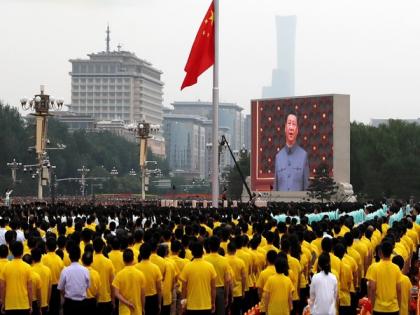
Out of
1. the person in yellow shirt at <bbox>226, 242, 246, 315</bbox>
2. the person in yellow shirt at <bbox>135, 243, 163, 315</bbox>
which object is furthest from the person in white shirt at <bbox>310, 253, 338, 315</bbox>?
the person in yellow shirt at <bbox>226, 242, 246, 315</bbox>

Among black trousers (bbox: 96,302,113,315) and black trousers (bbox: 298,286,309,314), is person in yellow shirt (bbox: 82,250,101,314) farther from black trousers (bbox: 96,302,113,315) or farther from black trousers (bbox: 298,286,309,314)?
black trousers (bbox: 298,286,309,314)

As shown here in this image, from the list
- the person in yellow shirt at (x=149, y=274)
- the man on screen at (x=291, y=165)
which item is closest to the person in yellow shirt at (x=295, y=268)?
the person in yellow shirt at (x=149, y=274)

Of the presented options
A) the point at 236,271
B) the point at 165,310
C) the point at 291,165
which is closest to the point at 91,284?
the point at 165,310

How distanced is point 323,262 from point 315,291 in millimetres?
396

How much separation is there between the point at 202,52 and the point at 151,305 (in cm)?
1893

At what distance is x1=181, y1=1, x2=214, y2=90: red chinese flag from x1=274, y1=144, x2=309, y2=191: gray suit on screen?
40.7m

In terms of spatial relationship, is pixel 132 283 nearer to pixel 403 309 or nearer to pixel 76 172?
pixel 403 309

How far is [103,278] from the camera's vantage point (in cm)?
1286

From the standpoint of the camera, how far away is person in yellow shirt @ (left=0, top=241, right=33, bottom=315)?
12195 millimetres

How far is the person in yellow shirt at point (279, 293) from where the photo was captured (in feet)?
38.1

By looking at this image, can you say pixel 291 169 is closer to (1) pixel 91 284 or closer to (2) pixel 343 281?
(2) pixel 343 281

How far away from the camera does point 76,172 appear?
117m

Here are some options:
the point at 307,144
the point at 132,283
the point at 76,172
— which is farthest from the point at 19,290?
the point at 76,172

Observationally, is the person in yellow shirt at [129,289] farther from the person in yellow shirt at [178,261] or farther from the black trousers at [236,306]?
the black trousers at [236,306]
